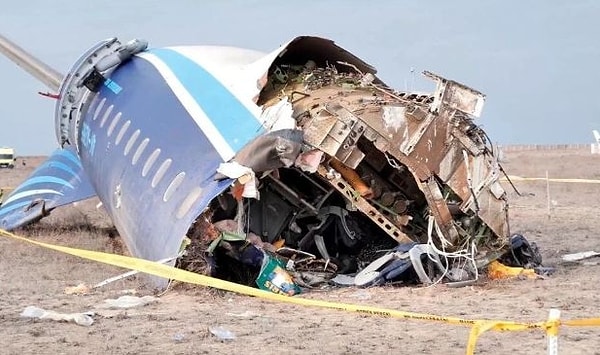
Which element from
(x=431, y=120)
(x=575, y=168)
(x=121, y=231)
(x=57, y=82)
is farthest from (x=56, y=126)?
(x=575, y=168)

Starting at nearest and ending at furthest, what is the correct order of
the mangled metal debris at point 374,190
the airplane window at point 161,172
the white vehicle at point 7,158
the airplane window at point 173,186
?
the mangled metal debris at point 374,190 → the airplane window at point 173,186 → the airplane window at point 161,172 → the white vehicle at point 7,158

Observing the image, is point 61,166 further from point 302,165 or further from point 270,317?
point 270,317

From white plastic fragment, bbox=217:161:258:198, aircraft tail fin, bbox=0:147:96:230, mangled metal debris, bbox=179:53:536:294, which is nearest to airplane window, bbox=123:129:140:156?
mangled metal debris, bbox=179:53:536:294

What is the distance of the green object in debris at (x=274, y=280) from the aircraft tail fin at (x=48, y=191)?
939 cm

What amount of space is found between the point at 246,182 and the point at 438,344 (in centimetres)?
425

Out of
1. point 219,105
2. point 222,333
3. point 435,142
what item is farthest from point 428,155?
point 222,333

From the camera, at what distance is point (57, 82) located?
21.7 metres

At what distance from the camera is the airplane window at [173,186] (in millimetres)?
12530

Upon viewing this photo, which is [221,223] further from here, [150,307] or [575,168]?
[575,168]

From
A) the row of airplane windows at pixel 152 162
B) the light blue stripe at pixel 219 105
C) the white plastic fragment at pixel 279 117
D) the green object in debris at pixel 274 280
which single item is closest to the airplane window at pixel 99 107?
the row of airplane windows at pixel 152 162

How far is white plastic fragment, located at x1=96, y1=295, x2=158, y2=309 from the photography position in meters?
11.1

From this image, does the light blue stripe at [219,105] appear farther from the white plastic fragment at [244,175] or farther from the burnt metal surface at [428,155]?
the burnt metal surface at [428,155]

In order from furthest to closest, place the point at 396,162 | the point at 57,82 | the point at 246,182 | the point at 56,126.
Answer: the point at 57,82, the point at 56,126, the point at 396,162, the point at 246,182

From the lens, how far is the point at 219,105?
1357 centimetres
